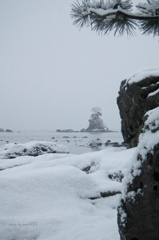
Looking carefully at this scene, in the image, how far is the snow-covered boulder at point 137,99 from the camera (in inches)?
330

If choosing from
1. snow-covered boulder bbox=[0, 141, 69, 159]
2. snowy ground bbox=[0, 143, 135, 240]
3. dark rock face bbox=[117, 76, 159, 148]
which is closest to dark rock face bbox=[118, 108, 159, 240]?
snowy ground bbox=[0, 143, 135, 240]

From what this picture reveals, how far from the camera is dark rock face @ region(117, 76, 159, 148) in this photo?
8398 millimetres

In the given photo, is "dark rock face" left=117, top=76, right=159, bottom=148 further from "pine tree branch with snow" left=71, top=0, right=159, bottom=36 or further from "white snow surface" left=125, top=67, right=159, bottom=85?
"pine tree branch with snow" left=71, top=0, right=159, bottom=36

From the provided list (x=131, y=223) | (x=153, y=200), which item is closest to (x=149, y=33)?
(x=153, y=200)

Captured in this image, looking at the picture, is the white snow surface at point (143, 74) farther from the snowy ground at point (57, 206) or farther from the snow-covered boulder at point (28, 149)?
the snow-covered boulder at point (28, 149)

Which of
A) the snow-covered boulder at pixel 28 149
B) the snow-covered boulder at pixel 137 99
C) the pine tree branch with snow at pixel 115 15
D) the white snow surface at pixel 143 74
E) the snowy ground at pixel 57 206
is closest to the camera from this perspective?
the pine tree branch with snow at pixel 115 15

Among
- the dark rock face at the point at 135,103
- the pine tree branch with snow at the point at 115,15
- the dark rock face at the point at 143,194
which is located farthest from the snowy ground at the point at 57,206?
the dark rock face at the point at 135,103

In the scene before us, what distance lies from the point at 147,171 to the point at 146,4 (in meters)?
1.62

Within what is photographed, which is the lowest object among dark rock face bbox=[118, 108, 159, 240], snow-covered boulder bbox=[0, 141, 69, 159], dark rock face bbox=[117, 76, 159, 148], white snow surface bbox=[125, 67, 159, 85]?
snow-covered boulder bbox=[0, 141, 69, 159]

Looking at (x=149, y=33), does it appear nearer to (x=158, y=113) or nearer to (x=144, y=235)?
(x=158, y=113)

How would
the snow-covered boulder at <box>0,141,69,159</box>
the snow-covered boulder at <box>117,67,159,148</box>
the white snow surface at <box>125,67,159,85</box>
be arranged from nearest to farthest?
the snow-covered boulder at <box>117,67,159,148</box> → the white snow surface at <box>125,67,159,85</box> → the snow-covered boulder at <box>0,141,69,159</box>

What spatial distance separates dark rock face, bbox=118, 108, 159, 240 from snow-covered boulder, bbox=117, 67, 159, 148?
243 inches

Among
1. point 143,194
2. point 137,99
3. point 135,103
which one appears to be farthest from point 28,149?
point 143,194

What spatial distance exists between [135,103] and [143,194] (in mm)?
7525
